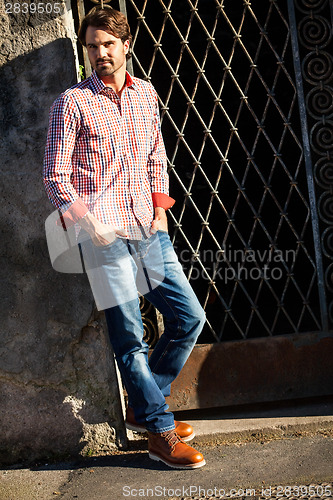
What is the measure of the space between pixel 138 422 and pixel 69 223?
1.09 m

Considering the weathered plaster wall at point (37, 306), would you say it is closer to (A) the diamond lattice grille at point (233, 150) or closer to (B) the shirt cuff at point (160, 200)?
(B) the shirt cuff at point (160, 200)

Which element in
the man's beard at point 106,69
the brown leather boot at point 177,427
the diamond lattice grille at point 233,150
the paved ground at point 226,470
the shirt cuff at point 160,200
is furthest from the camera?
the diamond lattice grille at point 233,150

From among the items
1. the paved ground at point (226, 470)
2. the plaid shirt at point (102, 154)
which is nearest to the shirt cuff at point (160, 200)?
the plaid shirt at point (102, 154)

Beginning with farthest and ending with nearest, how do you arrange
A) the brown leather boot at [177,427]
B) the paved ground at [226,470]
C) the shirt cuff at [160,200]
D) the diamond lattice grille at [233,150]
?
the diamond lattice grille at [233,150], the brown leather boot at [177,427], the shirt cuff at [160,200], the paved ground at [226,470]

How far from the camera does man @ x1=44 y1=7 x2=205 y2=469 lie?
9.16 feet

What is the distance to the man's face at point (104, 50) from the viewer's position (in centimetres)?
283

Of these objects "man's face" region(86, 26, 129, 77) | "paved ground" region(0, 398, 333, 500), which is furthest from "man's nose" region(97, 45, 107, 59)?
"paved ground" region(0, 398, 333, 500)

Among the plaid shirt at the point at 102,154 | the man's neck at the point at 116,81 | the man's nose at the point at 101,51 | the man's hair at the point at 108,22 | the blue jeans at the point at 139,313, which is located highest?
the man's hair at the point at 108,22

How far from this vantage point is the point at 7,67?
A: 3168mm

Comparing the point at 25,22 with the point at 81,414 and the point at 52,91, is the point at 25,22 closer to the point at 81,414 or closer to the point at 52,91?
the point at 52,91

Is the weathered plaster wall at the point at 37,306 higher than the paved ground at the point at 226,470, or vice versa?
the weathered plaster wall at the point at 37,306

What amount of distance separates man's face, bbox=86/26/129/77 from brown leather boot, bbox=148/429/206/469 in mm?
1836

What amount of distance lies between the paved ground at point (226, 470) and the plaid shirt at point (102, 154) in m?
1.22

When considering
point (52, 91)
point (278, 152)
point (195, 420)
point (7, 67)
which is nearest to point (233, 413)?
point (195, 420)
